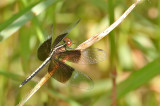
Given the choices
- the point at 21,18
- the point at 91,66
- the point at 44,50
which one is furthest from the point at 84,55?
the point at 91,66

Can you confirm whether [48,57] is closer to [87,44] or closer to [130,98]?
[87,44]

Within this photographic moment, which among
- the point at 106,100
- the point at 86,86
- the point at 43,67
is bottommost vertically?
the point at 106,100

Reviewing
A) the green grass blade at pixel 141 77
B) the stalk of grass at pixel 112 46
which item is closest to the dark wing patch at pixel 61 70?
the stalk of grass at pixel 112 46

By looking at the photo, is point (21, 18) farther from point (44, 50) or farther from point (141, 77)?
point (141, 77)

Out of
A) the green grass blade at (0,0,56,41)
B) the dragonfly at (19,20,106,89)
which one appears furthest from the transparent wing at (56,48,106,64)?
the green grass blade at (0,0,56,41)

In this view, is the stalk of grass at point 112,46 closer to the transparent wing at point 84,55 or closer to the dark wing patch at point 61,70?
the transparent wing at point 84,55

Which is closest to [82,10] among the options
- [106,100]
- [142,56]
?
[142,56]
